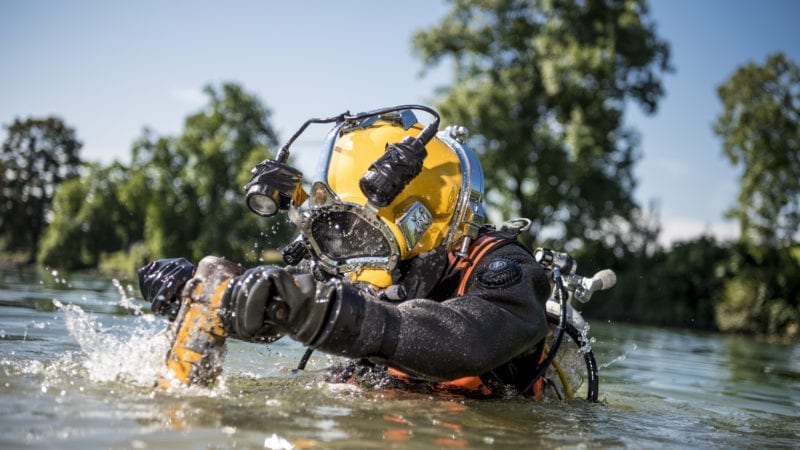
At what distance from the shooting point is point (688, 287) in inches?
931

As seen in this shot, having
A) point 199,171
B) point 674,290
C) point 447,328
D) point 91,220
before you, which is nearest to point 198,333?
point 447,328

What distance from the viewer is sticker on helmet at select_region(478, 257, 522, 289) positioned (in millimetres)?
2652

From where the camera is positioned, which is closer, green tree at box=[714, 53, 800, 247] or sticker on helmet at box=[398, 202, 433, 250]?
sticker on helmet at box=[398, 202, 433, 250]

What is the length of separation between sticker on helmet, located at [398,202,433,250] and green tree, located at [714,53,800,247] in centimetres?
2581

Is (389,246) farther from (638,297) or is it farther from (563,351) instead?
(638,297)

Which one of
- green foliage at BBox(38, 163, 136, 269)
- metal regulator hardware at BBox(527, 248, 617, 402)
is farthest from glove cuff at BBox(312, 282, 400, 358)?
Answer: green foliage at BBox(38, 163, 136, 269)

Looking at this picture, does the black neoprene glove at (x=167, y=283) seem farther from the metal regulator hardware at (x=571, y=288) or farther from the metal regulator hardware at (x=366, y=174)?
the metal regulator hardware at (x=571, y=288)

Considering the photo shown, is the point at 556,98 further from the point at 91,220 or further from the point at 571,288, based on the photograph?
the point at 91,220

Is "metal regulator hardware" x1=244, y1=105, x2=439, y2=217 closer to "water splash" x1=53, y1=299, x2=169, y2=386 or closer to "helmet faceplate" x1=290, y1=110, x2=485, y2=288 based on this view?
"helmet faceplate" x1=290, y1=110, x2=485, y2=288

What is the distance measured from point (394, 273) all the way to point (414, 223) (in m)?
0.22

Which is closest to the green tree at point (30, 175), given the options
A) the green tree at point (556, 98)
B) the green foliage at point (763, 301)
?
the green tree at point (556, 98)

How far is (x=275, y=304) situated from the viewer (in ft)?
7.24

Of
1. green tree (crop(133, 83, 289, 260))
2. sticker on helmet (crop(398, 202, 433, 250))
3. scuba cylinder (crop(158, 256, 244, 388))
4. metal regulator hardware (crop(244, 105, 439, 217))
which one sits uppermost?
green tree (crop(133, 83, 289, 260))

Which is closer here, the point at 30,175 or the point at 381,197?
the point at 381,197
